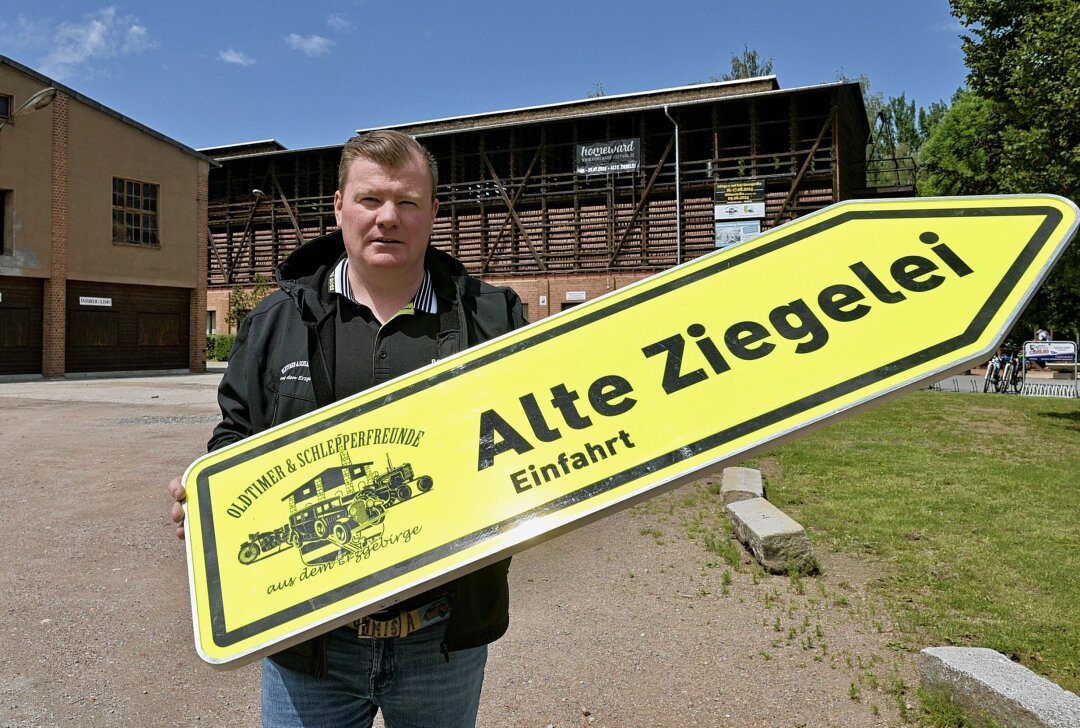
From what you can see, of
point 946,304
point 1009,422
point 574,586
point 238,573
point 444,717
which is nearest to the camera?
point 946,304

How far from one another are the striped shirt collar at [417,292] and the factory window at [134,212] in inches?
1083

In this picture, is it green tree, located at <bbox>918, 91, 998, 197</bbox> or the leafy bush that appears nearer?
green tree, located at <bbox>918, 91, 998, 197</bbox>

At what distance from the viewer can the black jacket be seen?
1.80 metres

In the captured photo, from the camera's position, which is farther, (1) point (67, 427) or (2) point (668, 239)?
(2) point (668, 239)

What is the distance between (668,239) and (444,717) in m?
28.8

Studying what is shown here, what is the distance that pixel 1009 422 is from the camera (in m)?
13.3

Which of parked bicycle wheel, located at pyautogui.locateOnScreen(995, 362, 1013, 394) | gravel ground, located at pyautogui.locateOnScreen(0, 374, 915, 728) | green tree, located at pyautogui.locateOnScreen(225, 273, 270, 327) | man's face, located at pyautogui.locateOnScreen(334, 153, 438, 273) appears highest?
green tree, located at pyautogui.locateOnScreen(225, 273, 270, 327)

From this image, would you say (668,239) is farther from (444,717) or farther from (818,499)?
(444,717)

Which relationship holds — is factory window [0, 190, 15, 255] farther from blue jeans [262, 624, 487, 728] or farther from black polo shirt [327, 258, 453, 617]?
blue jeans [262, 624, 487, 728]

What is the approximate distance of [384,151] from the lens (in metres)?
1.80

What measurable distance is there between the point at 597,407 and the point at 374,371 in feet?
2.32

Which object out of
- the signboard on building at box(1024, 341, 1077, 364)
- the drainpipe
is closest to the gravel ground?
the signboard on building at box(1024, 341, 1077, 364)

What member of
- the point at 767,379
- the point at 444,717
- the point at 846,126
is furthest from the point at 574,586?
the point at 846,126

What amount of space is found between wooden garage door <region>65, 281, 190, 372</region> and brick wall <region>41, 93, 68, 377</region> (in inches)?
20.6
